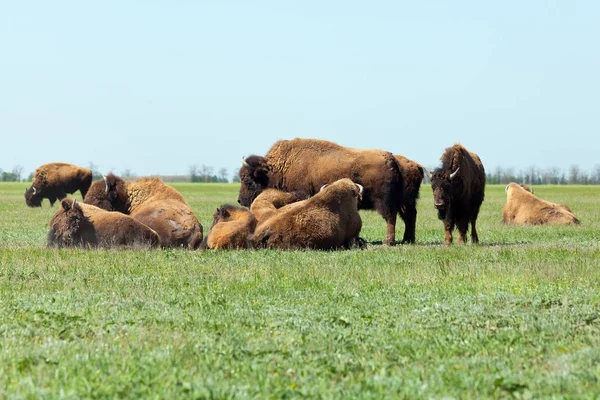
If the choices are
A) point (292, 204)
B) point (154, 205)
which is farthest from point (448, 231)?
point (154, 205)

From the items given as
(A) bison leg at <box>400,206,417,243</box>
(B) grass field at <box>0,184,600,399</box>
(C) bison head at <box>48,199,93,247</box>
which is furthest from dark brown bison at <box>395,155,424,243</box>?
(C) bison head at <box>48,199,93,247</box>

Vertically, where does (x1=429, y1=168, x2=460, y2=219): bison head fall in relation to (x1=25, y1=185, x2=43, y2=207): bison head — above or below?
above

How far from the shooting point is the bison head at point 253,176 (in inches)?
720

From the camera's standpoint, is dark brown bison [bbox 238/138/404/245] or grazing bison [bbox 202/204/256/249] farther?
dark brown bison [bbox 238/138/404/245]

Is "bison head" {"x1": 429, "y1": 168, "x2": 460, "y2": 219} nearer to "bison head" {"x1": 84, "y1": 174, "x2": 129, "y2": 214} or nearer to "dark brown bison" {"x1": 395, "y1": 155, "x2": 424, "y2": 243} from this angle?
"dark brown bison" {"x1": 395, "y1": 155, "x2": 424, "y2": 243}

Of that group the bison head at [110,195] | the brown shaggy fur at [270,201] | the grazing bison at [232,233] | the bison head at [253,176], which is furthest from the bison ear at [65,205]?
the bison head at [253,176]

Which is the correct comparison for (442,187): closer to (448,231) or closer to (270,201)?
(448,231)

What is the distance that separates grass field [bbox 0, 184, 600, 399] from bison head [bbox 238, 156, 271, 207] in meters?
5.41

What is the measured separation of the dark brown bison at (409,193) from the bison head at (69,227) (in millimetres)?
6867

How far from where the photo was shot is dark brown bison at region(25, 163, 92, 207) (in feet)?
135

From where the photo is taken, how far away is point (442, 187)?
17.2 m

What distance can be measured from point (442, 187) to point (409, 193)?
4.34ft

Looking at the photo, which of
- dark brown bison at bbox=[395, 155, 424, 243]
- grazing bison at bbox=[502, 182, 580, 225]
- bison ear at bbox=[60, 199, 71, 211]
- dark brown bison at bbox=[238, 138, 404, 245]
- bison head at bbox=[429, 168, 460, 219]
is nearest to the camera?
bison ear at bbox=[60, 199, 71, 211]

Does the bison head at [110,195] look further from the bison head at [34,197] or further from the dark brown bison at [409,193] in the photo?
the bison head at [34,197]
